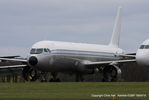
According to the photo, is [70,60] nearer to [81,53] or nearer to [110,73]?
[81,53]

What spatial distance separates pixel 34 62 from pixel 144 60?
12146mm

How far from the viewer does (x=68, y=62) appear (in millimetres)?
64188

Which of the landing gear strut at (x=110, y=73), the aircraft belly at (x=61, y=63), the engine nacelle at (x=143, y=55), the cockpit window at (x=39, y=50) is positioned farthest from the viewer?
the landing gear strut at (x=110, y=73)

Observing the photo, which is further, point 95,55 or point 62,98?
point 95,55

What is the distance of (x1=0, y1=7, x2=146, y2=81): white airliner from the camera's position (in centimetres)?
6058

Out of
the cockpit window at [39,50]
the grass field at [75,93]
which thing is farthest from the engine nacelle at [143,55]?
the grass field at [75,93]

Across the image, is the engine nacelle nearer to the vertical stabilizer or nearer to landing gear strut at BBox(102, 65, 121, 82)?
landing gear strut at BBox(102, 65, 121, 82)

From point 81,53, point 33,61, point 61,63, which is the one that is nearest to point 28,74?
point 61,63

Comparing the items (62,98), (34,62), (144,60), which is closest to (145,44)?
(144,60)

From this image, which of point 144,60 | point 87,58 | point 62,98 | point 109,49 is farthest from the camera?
point 109,49

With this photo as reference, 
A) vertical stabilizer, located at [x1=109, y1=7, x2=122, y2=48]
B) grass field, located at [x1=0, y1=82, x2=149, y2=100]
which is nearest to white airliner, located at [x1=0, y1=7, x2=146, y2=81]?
vertical stabilizer, located at [x1=109, y1=7, x2=122, y2=48]

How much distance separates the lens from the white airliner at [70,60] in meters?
60.6

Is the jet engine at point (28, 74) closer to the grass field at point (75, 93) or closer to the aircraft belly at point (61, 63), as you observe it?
the aircraft belly at point (61, 63)

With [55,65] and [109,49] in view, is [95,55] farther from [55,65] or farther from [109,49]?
[55,65]
